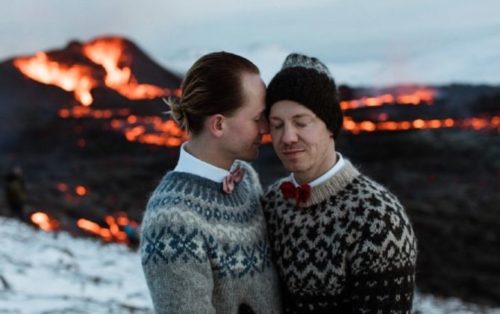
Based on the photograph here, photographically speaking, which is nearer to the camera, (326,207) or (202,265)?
(202,265)

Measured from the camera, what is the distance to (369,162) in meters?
26.0

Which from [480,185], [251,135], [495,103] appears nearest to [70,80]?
[495,103]

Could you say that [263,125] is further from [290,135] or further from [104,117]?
[104,117]

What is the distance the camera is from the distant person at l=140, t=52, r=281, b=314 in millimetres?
2613

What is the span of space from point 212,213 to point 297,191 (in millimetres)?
437

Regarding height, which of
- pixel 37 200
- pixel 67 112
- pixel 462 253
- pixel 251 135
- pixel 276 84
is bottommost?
pixel 462 253

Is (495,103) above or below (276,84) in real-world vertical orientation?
A: above

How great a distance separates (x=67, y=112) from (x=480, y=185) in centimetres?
2630

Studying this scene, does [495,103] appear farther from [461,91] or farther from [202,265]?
[202,265]

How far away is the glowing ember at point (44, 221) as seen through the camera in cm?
1722

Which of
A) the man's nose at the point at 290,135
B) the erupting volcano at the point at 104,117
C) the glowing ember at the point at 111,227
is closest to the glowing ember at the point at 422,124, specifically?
the erupting volcano at the point at 104,117

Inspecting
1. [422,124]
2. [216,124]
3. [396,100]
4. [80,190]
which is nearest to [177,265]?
[216,124]

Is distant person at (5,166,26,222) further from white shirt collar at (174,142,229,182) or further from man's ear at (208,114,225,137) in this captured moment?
man's ear at (208,114,225,137)

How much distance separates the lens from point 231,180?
9.59 ft
